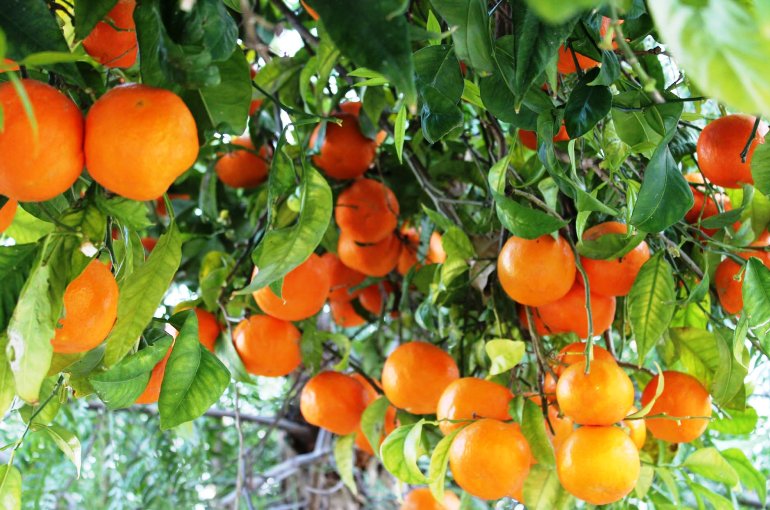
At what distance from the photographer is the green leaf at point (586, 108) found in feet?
1.66

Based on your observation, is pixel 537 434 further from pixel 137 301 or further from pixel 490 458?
pixel 137 301

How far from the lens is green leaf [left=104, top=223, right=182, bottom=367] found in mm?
466

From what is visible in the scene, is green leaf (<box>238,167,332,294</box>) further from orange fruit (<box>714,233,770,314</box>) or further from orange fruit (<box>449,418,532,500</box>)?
orange fruit (<box>714,233,770,314</box>)

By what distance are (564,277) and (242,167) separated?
0.59m

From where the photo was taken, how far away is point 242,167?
45.1 inches

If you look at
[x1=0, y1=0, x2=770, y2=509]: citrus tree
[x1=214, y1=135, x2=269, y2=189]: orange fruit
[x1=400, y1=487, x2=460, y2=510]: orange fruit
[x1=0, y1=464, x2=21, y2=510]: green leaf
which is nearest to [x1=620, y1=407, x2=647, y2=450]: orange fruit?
[x1=0, y1=0, x2=770, y2=509]: citrus tree

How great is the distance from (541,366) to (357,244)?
340 mm

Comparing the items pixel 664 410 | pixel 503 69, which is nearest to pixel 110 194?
pixel 503 69

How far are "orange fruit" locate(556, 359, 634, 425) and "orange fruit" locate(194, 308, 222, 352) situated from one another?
1.48 ft

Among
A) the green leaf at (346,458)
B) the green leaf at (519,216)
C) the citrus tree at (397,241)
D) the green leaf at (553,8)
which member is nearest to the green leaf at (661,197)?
the citrus tree at (397,241)

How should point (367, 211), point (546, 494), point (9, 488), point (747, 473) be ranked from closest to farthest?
point (9, 488) → point (546, 494) → point (747, 473) → point (367, 211)

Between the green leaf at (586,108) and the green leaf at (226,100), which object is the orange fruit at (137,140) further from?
the green leaf at (586,108)

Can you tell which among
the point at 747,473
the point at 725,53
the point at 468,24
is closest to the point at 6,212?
the point at 468,24

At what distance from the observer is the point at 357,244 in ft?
3.32
